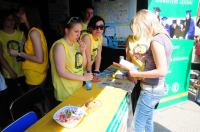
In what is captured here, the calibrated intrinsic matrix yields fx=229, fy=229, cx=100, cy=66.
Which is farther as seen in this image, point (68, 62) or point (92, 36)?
point (92, 36)

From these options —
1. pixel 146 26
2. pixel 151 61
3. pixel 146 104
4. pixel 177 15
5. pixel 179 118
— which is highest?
pixel 177 15

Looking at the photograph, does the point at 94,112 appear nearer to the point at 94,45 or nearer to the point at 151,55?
the point at 151,55

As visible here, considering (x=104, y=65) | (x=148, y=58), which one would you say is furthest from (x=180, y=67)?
(x=148, y=58)

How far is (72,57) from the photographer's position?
7.60ft

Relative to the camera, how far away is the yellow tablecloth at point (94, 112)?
171 cm

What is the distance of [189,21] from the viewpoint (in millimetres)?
3703

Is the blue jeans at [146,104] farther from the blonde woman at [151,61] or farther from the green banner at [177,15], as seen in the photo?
the green banner at [177,15]

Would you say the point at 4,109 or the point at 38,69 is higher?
the point at 38,69

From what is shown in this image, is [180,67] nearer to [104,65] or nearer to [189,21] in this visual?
[189,21]

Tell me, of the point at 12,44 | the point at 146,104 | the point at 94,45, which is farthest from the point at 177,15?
the point at 12,44

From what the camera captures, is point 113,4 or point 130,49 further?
point 113,4

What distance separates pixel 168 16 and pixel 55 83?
213cm

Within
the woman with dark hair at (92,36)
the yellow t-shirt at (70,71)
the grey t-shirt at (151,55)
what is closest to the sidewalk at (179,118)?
the grey t-shirt at (151,55)

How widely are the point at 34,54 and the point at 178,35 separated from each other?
2.36 metres
